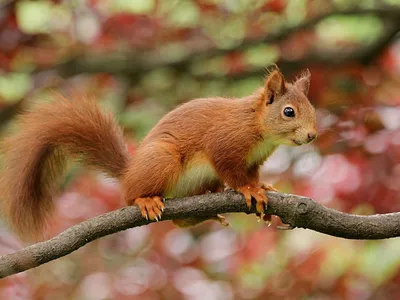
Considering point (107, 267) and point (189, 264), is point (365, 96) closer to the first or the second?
point (189, 264)

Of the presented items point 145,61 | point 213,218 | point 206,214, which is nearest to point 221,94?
point 145,61

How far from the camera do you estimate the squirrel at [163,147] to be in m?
2.83

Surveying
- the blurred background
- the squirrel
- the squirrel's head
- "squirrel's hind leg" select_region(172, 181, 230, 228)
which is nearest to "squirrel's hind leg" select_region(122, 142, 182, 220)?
the squirrel

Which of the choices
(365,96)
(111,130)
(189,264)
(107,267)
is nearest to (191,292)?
(189,264)

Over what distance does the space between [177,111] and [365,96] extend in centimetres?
191

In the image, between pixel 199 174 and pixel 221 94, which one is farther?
pixel 221 94

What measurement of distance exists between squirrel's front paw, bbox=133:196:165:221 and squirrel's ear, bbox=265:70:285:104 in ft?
1.91

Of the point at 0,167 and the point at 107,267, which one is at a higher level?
the point at 0,167

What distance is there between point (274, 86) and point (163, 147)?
1.54 ft

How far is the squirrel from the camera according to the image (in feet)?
9.28

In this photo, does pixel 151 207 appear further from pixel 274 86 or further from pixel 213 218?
pixel 274 86

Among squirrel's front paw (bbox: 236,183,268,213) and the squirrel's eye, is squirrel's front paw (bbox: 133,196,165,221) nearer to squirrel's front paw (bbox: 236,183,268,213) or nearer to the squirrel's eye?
squirrel's front paw (bbox: 236,183,268,213)

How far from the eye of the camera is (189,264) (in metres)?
4.79

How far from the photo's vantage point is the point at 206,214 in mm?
2477
